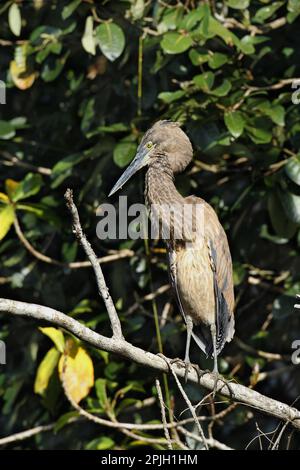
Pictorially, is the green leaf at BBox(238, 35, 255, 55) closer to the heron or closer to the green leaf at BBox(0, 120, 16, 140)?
the heron

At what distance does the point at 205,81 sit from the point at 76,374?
4.58ft

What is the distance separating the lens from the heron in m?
4.02

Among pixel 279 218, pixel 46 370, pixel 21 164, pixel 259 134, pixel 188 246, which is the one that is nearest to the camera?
pixel 188 246

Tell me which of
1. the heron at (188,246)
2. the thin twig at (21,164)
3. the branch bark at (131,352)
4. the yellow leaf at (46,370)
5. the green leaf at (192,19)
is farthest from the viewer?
the thin twig at (21,164)

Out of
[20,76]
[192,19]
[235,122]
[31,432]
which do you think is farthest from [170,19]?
[31,432]

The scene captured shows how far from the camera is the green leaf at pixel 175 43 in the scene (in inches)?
160

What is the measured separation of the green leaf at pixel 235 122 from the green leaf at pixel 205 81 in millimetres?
142

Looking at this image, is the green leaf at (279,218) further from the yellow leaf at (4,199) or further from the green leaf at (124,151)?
the yellow leaf at (4,199)

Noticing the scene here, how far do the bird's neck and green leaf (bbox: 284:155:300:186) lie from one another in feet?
1.54

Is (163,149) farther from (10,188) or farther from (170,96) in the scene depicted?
(10,188)

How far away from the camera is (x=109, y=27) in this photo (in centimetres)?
427

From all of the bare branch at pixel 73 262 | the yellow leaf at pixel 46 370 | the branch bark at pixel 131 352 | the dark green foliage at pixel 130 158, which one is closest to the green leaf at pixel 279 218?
the dark green foliage at pixel 130 158

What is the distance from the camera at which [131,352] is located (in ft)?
A: 9.89

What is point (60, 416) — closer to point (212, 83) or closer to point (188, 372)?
point (188, 372)
